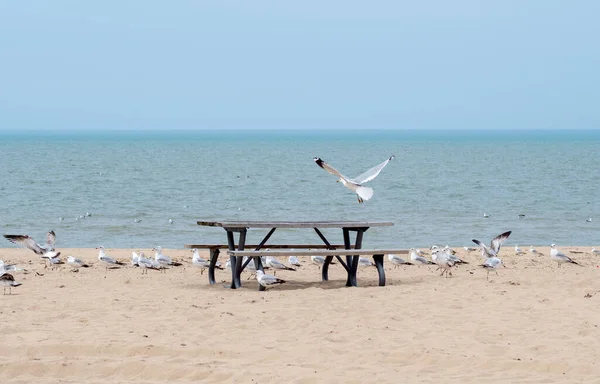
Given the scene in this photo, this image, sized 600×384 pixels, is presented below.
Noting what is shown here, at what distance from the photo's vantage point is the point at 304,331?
29.9 feet

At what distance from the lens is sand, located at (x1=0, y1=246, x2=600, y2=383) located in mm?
7668

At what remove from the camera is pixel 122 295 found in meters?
11.3

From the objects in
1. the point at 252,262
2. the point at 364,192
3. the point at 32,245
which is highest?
the point at 364,192

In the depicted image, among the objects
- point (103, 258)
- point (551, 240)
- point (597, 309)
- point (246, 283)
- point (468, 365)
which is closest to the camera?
point (468, 365)

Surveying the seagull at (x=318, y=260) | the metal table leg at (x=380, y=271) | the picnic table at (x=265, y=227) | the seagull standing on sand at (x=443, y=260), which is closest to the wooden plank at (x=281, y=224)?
the picnic table at (x=265, y=227)

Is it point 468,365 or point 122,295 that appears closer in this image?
point 468,365

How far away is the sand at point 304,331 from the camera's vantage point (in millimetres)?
Answer: 7668

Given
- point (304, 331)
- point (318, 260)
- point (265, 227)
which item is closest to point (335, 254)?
point (265, 227)

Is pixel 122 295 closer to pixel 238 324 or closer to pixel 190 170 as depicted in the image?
pixel 238 324

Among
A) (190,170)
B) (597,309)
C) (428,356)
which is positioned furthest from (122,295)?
(190,170)

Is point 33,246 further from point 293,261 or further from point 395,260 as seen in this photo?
point 395,260

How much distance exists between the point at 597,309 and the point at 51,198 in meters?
30.2

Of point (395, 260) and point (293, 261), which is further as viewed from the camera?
point (293, 261)

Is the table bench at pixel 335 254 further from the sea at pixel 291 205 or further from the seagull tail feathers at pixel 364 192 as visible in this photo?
the sea at pixel 291 205
